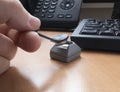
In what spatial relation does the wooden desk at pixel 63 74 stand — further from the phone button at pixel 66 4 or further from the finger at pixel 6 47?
the phone button at pixel 66 4

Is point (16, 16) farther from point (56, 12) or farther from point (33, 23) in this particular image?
point (56, 12)

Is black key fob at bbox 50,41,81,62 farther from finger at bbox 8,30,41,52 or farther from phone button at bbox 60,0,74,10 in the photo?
phone button at bbox 60,0,74,10

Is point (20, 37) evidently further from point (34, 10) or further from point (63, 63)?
point (34, 10)

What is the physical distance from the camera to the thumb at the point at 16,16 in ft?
1.17

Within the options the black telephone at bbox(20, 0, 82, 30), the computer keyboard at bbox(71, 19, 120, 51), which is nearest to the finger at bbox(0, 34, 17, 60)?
the computer keyboard at bbox(71, 19, 120, 51)

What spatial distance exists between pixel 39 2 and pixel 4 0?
33 cm

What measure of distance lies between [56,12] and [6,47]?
27 cm

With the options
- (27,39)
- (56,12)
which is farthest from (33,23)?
(56,12)

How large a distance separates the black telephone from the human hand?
0.72 ft

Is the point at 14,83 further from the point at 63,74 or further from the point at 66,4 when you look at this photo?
the point at 66,4

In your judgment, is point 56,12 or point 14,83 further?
point 56,12

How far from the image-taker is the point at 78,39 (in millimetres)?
474

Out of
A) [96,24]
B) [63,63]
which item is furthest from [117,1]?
[63,63]

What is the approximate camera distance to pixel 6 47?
1.29ft
